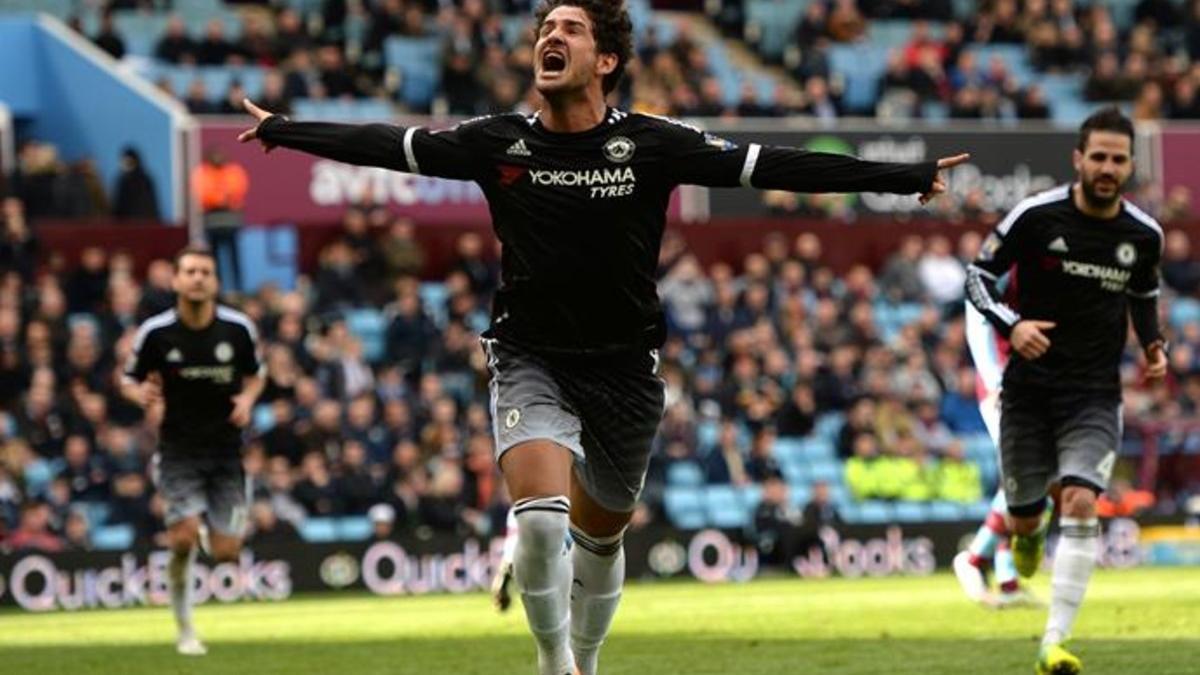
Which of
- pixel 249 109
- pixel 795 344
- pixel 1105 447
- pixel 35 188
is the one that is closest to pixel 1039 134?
pixel 795 344

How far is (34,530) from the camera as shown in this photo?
79.1 feet

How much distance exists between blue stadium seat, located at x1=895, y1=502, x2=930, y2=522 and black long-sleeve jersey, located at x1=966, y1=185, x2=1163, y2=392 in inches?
588

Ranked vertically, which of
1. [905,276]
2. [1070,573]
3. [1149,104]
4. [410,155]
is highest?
[1149,104]

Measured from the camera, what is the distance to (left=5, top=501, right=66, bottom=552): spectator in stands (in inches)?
946

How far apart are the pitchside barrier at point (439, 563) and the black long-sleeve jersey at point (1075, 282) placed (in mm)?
11958

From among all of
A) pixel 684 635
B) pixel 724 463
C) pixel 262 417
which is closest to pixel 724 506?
pixel 724 463

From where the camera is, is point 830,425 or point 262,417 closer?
point 262,417

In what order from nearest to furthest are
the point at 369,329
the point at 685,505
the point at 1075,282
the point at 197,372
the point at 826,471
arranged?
the point at 1075,282
the point at 197,372
the point at 685,505
the point at 369,329
the point at 826,471

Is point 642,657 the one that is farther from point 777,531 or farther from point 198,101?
point 198,101

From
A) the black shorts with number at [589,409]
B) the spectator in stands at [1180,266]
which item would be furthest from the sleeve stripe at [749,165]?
the spectator in stands at [1180,266]

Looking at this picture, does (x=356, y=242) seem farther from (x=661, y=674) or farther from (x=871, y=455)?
(x=661, y=674)

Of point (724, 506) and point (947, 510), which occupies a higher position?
point (724, 506)

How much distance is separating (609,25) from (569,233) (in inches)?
33.8

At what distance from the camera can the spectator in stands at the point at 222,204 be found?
27984mm
